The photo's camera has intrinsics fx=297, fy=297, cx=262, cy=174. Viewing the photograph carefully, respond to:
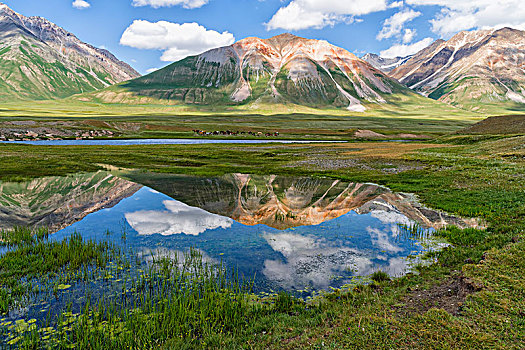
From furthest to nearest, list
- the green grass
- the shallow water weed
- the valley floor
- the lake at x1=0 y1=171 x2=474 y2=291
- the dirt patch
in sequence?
1. the lake at x1=0 y1=171 x2=474 y2=291
2. the green grass
3. the dirt patch
4. the shallow water weed
5. the valley floor

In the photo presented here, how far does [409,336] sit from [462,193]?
24.2m

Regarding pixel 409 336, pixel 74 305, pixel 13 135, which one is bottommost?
pixel 74 305

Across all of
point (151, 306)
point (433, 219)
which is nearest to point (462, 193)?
point (433, 219)

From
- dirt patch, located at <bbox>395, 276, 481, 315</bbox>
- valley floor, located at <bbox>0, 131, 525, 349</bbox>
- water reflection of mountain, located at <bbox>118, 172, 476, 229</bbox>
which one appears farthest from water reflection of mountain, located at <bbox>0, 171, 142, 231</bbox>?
dirt patch, located at <bbox>395, 276, 481, 315</bbox>

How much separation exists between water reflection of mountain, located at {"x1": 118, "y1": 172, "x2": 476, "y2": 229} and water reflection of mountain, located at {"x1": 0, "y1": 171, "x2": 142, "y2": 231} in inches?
179

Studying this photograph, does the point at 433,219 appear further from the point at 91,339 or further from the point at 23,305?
the point at 23,305

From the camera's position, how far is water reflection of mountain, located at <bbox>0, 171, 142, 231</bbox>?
74.6ft

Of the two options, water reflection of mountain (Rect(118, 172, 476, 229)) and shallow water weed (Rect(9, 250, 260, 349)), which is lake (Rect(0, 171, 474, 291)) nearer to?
water reflection of mountain (Rect(118, 172, 476, 229))

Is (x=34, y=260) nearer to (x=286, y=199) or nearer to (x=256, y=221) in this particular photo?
(x=256, y=221)

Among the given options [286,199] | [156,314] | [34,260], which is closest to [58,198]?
[34,260]

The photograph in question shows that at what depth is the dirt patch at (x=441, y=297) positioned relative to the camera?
9.81 m

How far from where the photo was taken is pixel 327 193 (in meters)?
32.9

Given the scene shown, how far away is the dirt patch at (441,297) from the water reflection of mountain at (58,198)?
21.9 m

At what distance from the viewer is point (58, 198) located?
29.0m
